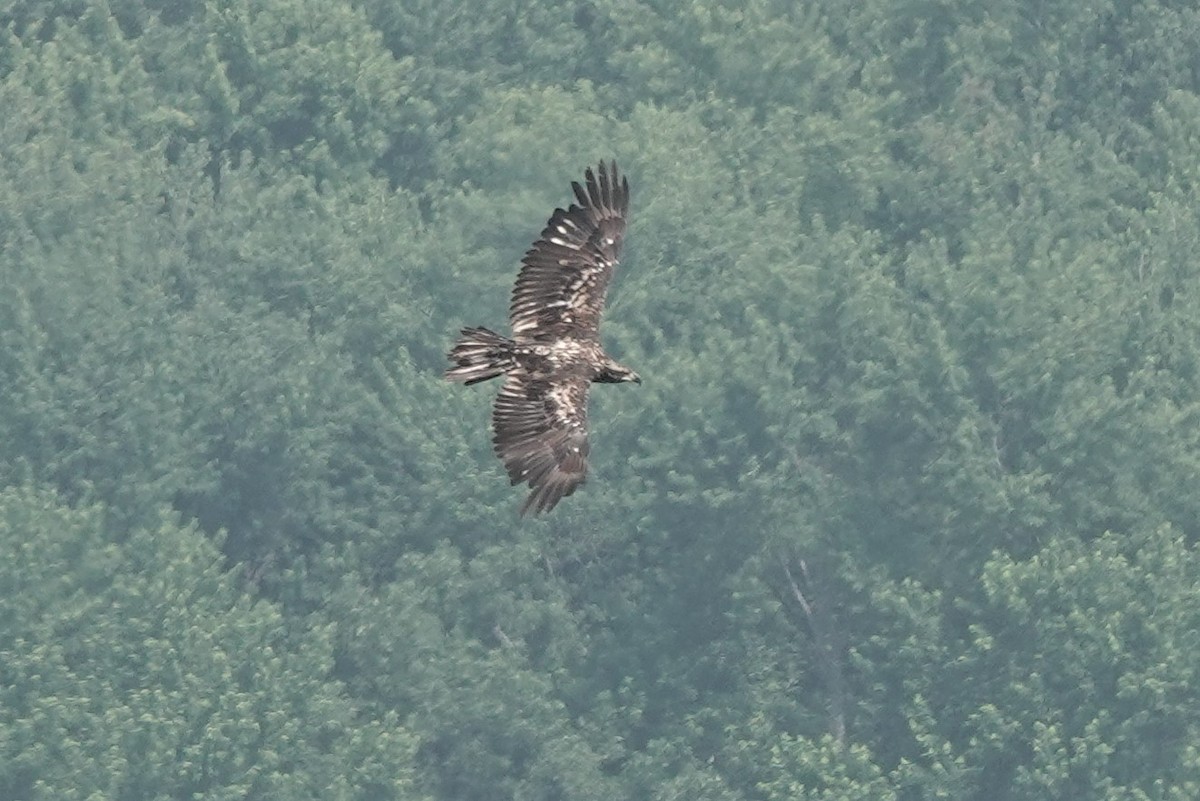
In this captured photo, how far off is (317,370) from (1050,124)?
18.2 meters

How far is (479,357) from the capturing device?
3528cm

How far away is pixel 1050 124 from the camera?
92188 mm

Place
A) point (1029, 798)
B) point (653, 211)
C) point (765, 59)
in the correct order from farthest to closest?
1. point (765, 59)
2. point (653, 211)
3. point (1029, 798)

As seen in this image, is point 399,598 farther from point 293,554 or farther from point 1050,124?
point 1050,124

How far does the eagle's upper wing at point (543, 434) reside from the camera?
33469mm

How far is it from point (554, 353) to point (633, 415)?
1785 inches

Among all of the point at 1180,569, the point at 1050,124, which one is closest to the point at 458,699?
the point at 1180,569

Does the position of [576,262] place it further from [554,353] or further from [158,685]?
[158,685]

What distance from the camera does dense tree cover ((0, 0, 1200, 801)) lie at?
7900 centimetres

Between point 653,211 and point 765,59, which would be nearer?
point 653,211

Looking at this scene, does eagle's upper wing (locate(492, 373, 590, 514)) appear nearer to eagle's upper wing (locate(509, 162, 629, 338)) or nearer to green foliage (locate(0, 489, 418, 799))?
eagle's upper wing (locate(509, 162, 629, 338))

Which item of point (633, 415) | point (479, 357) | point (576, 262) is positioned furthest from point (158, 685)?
point (479, 357)

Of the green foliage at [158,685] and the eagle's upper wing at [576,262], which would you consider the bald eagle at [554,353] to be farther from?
the green foliage at [158,685]

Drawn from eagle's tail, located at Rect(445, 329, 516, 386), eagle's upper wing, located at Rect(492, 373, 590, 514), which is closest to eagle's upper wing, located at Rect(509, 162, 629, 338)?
eagle's tail, located at Rect(445, 329, 516, 386)
